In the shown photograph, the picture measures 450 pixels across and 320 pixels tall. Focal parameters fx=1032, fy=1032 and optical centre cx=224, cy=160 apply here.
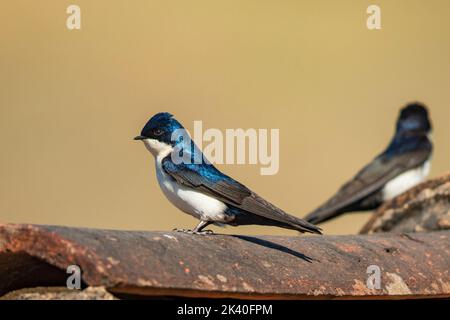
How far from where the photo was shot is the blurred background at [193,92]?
36.5 feet

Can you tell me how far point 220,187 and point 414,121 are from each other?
766cm

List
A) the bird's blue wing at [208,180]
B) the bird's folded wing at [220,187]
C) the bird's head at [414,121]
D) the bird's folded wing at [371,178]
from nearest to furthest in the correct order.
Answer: the bird's folded wing at [220,187], the bird's blue wing at [208,180], the bird's folded wing at [371,178], the bird's head at [414,121]

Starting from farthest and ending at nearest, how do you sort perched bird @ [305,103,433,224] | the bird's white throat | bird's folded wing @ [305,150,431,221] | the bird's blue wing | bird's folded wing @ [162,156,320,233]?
perched bird @ [305,103,433,224] < bird's folded wing @ [305,150,431,221] < the bird's white throat < the bird's blue wing < bird's folded wing @ [162,156,320,233]

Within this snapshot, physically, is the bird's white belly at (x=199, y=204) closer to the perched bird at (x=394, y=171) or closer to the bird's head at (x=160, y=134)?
the bird's head at (x=160, y=134)

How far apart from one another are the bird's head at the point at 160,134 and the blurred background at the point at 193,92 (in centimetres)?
455

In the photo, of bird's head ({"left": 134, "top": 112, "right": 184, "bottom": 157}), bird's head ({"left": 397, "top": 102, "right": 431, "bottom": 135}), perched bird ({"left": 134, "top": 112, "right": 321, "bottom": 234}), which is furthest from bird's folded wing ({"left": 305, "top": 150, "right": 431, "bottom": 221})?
perched bird ({"left": 134, "top": 112, "right": 321, "bottom": 234})

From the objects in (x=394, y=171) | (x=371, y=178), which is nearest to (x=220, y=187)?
(x=371, y=178)

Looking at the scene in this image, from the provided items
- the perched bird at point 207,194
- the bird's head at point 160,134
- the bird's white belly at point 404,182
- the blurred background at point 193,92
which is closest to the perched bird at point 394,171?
the bird's white belly at point 404,182

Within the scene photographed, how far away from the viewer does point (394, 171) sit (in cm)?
1080

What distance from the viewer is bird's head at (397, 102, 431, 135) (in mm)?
11875

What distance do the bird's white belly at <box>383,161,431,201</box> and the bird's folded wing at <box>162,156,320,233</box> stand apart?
20.3 ft

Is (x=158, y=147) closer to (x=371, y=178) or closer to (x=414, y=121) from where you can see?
(x=371, y=178)

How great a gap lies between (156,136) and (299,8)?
11.0 m

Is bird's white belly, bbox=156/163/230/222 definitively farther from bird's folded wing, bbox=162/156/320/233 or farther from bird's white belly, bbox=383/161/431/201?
bird's white belly, bbox=383/161/431/201
